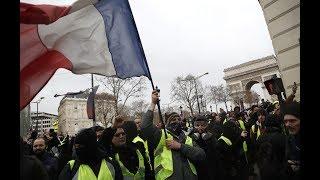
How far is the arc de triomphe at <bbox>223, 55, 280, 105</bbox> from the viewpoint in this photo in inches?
2945

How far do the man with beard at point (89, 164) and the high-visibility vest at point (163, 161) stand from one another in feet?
2.74

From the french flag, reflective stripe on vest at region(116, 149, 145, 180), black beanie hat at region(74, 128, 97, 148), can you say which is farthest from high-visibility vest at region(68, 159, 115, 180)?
the french flag

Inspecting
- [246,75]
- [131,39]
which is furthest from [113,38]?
[246,75]

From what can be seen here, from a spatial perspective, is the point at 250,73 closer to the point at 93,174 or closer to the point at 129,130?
the point at 129,130

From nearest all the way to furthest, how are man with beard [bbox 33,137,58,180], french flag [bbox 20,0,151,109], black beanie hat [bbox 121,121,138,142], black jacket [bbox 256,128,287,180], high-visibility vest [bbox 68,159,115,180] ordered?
french flag [bbox 20,0,151,109] < high-visibility vest [bbox 68,159,115,180] < black jacket [bbox 256,128,287,180] < black beanie hat [bbox 121,121,138,142] < man with beard [bbox 33,137,58,180]

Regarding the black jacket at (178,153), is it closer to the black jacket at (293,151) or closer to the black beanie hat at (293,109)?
the black jacket at (293,151)

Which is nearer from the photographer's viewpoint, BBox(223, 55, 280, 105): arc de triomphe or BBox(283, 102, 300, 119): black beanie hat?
BBox(283, 102, 300, 119): black beanie hat

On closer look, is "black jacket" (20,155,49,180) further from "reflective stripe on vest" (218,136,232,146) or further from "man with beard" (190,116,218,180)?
"reflective stripe on vest" (218,136,232,146)

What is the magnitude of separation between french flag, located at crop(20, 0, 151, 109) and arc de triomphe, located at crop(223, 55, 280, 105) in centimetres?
7236

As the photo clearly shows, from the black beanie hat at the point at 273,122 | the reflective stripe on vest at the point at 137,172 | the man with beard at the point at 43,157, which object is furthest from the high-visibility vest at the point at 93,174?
the black beanie hat at the point at 273,122

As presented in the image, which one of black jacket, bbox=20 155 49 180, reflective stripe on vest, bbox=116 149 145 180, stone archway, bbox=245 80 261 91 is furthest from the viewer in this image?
stone archway, bbox=245 80 261 91

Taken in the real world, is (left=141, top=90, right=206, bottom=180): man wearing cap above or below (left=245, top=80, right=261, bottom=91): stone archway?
below

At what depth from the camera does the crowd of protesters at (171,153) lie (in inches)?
141
